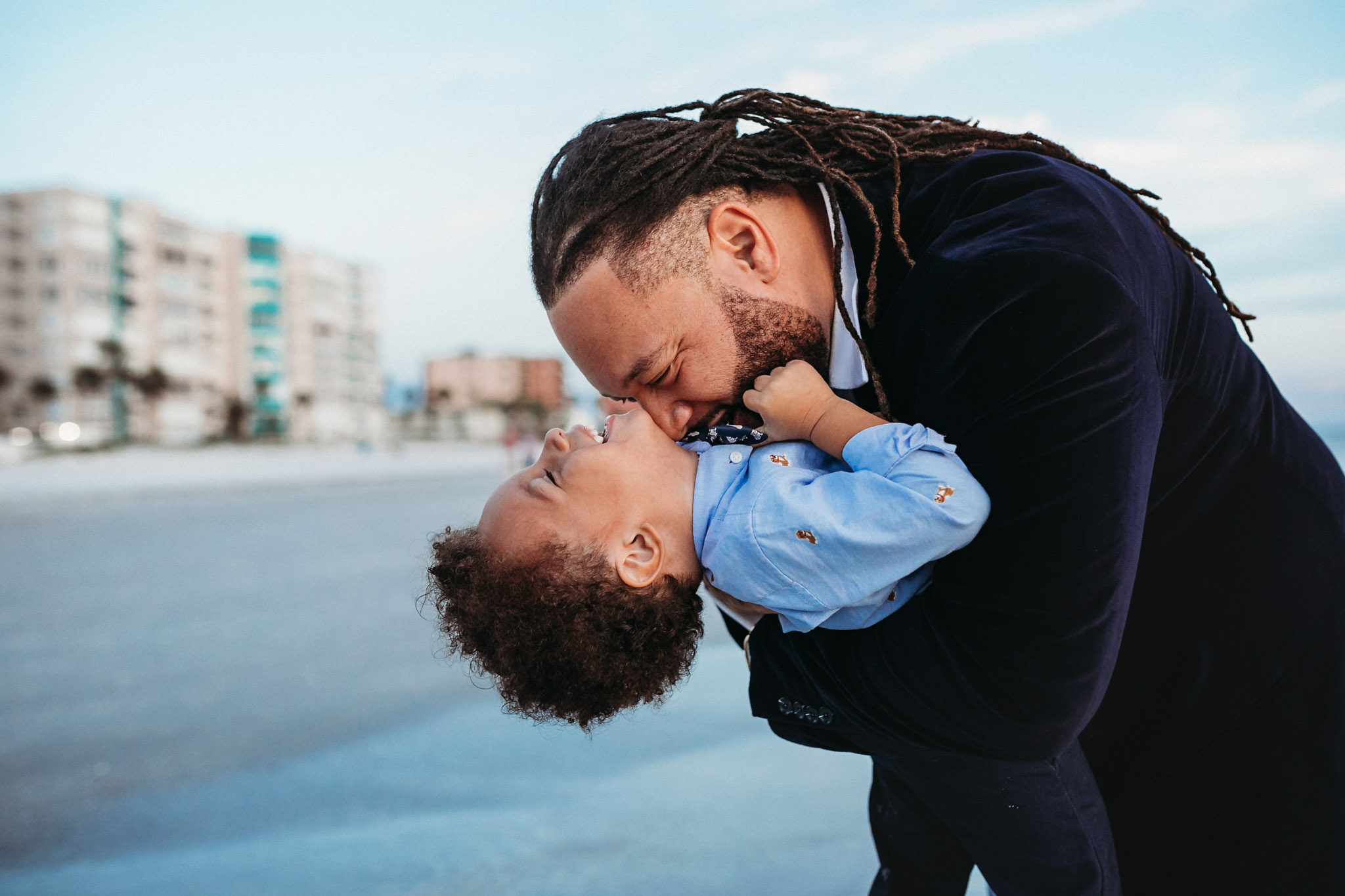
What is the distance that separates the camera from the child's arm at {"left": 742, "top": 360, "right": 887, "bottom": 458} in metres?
1.34

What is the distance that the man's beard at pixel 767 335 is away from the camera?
4.77 feet

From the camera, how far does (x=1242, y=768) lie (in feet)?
4.73

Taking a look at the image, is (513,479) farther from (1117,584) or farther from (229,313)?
(229,313)

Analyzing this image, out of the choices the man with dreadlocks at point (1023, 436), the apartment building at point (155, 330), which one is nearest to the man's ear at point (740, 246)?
the man with dreadlocks at point (1023, 436)

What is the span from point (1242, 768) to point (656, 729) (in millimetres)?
2787

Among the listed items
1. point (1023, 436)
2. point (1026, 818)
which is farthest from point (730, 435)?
point (1026, 818)

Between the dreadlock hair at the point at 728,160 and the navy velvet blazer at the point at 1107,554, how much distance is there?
0.09m

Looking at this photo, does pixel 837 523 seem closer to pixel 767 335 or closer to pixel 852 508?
pixel 852 508

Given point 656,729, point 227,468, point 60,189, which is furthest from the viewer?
point 60,189

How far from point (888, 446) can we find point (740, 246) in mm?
446

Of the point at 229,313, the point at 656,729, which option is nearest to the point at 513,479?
the point at 656,729

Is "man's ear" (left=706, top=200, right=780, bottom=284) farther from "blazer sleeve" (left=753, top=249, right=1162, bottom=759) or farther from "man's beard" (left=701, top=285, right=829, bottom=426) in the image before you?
"blazer sleeve" (left=753, top=249, right=1162, bottom=759)

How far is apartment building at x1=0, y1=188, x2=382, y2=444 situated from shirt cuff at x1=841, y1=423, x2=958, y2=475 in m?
50.0

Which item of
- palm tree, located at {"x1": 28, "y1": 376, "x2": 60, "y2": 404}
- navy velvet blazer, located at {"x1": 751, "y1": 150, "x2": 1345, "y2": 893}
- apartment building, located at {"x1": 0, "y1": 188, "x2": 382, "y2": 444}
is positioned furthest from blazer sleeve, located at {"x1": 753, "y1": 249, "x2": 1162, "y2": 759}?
palm tree, located at {"x1": 28, "y1": 376, "x2": 60, "y2": 404}
